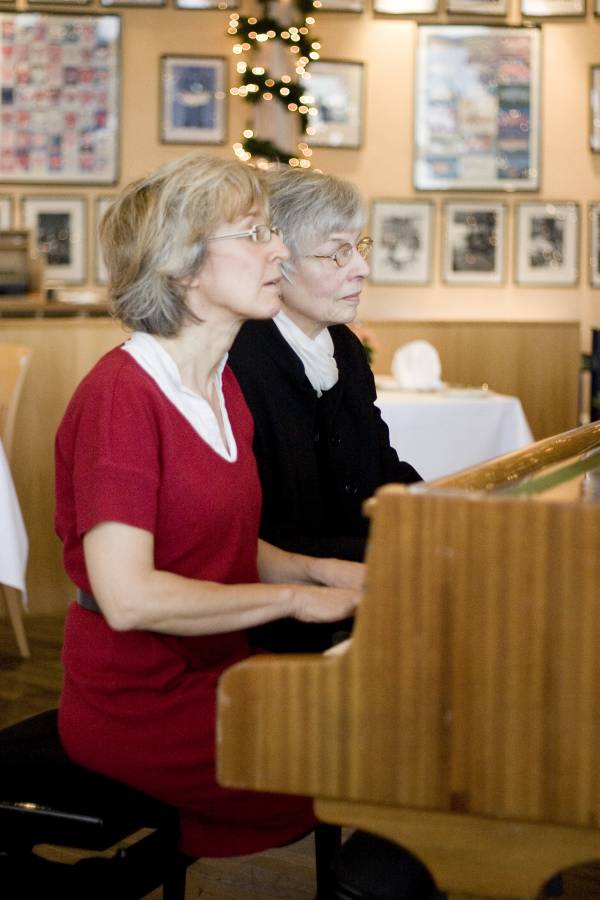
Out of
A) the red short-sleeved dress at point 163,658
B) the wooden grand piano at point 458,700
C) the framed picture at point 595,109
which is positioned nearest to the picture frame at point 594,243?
the framed picture at point 595,109

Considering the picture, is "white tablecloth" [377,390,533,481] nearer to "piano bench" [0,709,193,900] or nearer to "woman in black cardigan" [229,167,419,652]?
"woman in black cardigan" [229,167,419,652]

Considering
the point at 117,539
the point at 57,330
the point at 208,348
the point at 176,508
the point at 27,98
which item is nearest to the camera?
the point at 117,539

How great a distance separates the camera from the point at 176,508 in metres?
1.79

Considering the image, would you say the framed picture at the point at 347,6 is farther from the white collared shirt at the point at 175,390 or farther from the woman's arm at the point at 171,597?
the woman's arm at the point at 171,597

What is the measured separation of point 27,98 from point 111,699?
6888 millimetres

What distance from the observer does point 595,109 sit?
8336 millimetres

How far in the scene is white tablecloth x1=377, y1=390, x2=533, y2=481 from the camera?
5.31m

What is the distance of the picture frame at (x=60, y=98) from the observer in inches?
318

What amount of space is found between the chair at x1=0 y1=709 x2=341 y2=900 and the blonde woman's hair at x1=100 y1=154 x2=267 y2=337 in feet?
2.10

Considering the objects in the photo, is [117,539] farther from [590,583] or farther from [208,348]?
[590,583]

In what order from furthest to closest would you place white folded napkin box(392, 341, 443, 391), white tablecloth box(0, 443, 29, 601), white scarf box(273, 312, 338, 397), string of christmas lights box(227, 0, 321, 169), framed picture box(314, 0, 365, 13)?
framed picture box(314, 0, 365, 13) → string of christmas lights box(227, 0, 321, 169) → white folded napkin box(392, 341, 443, 391) → white tablecloth box(0, 443, 29, 601) → white scarf box(273, 312, 338, 397)

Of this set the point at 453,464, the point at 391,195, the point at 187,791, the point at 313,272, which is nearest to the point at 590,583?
the point at 187,791

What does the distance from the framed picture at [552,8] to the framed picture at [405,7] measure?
0.58m

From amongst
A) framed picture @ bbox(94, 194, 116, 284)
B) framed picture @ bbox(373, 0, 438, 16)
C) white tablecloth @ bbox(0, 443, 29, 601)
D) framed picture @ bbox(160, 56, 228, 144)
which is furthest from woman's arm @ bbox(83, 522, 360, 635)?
framed picture @ bbox(373, 0, 438, 16)
